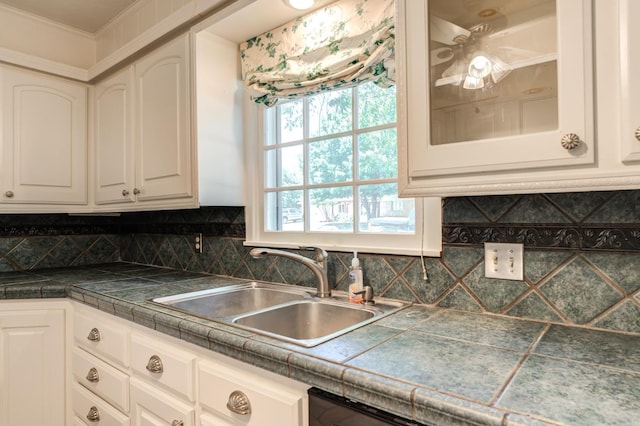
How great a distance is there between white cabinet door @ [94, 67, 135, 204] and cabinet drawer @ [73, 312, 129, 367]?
0.68 meters

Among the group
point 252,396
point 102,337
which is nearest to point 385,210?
point 252,396

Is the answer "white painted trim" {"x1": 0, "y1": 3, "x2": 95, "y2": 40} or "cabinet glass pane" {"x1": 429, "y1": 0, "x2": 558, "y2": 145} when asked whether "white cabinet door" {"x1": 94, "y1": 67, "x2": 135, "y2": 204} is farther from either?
"cabinet glass pane" {"x1": 429, "y1": 0, "x2": 558, "y2": 145}

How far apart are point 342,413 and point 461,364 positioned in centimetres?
27

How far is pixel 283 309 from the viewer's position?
1.46m

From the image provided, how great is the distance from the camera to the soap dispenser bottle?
144 cm

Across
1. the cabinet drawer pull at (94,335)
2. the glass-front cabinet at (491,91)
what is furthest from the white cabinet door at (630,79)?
the cabinet drawer pull at (94,335)

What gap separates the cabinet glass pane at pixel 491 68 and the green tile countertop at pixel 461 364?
1.67 ft

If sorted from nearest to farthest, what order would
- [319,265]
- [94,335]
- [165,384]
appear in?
[165,384] → [319,265] → [94,335]

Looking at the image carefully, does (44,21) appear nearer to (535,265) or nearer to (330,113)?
(330,113)

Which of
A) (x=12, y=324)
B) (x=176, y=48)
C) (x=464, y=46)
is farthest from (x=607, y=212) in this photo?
(x=12, y=324)

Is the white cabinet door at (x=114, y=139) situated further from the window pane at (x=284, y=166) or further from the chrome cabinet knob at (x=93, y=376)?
the chrome cabinet knob at (x=93, y=376)

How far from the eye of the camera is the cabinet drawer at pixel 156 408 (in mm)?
1220

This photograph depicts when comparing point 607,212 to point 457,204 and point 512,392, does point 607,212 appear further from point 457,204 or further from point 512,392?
point 512,392

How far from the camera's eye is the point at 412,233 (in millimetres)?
1471
